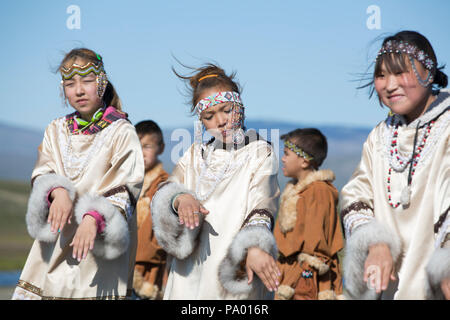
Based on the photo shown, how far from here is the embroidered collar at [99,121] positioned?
11.5 ft

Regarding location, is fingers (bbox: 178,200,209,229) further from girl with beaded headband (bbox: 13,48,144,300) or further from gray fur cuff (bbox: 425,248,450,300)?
gray fur cuff (bbox: 425,248,450,300)

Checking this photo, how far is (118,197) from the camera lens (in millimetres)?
3287

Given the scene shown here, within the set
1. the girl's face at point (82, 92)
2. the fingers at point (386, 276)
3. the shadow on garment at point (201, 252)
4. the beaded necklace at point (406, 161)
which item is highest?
the girl's face at point (82, 92)

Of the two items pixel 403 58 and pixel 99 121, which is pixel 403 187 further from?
pixel 99 121

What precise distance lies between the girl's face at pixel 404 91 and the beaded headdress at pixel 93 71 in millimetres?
1731

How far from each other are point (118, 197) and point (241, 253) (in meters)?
0.85

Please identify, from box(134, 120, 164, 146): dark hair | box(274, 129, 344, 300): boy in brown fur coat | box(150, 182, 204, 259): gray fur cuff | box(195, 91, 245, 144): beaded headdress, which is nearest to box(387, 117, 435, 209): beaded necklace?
box(195, 91, 245, 144): beaded headdress

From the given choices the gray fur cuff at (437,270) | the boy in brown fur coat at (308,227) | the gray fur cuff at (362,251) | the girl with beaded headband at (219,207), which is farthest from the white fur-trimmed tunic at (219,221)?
the boy in brown fur coat at (308,227)

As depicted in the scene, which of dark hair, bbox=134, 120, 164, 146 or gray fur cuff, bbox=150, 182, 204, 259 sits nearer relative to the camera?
gray fur cuff, bbox=150, 182, 204, 259

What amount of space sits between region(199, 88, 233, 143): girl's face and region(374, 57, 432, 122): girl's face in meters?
0.91

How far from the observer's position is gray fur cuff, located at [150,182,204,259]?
319cm

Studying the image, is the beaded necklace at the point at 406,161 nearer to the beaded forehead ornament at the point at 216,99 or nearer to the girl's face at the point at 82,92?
the beaded forehead ornament at the point at 216,99

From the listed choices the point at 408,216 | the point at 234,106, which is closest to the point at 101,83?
the point at 234,106
